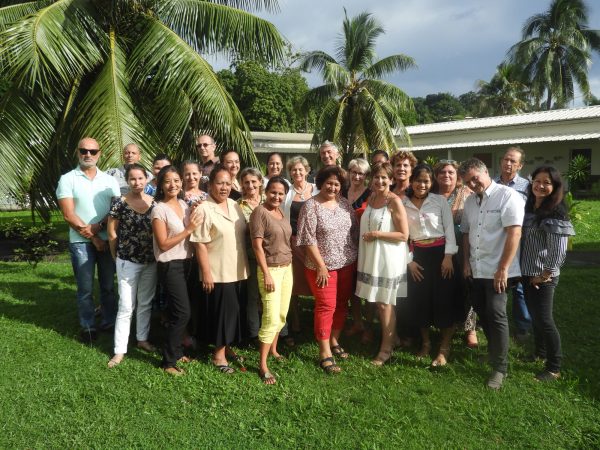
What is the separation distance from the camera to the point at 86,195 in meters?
4.67

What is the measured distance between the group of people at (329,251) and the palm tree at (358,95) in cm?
1242

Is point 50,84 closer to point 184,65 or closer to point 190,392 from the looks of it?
point 184,65

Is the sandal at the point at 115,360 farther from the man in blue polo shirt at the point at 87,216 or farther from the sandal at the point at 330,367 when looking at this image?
the sandal at the point at 330,367

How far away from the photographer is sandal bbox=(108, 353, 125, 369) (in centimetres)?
420

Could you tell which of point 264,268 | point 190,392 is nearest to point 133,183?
point 264,268

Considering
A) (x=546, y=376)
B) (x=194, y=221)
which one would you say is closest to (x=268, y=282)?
(x=194, y=221)

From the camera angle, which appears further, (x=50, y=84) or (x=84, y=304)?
(x=50, y=84)

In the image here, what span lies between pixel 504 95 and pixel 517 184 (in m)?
37.4

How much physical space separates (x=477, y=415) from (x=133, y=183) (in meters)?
3.33

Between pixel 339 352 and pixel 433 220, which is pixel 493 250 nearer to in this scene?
pixel 433 220

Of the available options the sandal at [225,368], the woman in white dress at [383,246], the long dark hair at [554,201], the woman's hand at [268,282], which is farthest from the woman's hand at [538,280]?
the sandal at [225,368]

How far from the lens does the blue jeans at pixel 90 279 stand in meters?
4.76

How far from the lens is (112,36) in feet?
23.8

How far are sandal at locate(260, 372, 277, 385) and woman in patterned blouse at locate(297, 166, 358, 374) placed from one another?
0.50 meters
